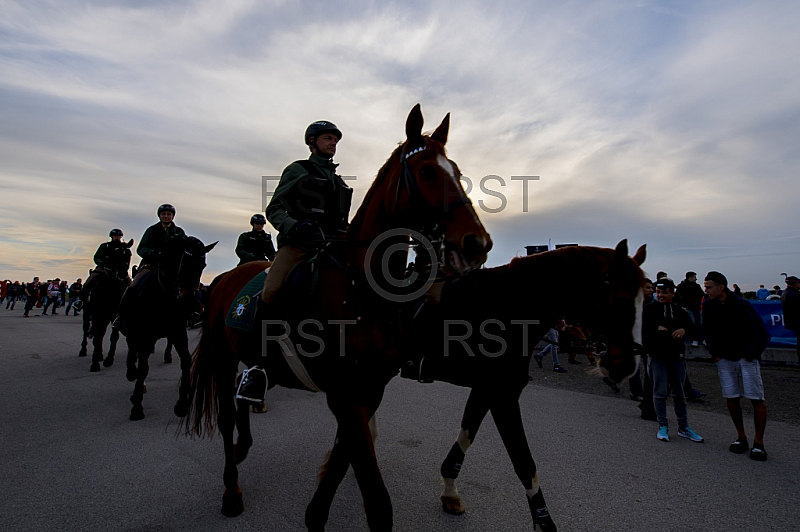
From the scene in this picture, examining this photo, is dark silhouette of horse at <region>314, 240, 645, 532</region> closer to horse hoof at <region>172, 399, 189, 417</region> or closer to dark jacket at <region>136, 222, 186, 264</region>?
horse hoof at <region>172, 399, 189, 417</region>

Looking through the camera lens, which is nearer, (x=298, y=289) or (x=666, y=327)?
(x=298, y=289)

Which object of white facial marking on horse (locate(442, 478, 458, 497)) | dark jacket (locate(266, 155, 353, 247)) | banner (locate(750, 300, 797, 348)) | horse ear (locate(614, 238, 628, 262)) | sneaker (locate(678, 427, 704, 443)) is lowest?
sneaker (locate(678, 427, 704, 443))

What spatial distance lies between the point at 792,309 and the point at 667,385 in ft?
20.7

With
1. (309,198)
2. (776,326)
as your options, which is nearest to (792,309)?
(776,326)

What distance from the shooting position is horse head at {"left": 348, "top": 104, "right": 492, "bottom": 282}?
216cm

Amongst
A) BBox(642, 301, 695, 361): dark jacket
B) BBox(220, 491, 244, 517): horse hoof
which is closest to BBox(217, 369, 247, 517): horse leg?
BBox(220, 491, 244, 517): horse hoof

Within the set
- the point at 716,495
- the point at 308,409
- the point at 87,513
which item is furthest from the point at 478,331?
the point at 308,409

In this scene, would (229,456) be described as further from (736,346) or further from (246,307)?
(736,346)

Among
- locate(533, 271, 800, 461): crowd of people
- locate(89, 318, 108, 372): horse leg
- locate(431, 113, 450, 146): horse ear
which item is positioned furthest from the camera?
locate(89, 318, 108, 372): horse leg

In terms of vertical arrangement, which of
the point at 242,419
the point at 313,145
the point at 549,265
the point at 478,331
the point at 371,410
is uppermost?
the point at 313,145

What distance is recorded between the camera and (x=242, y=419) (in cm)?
395

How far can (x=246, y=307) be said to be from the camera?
3385 mm

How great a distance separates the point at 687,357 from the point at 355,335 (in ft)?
44.2

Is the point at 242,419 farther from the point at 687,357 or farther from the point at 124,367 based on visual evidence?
the point at 687,357
